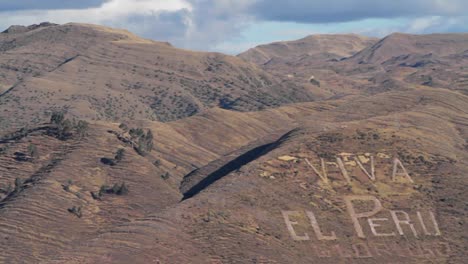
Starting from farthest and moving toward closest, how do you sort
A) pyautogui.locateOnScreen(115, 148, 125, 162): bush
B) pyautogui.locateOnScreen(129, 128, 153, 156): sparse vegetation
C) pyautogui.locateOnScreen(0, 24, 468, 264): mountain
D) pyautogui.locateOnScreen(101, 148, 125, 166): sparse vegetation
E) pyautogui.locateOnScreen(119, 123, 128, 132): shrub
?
pyautogui.locateOnScreen(119, 123, 128, 132): shrub
pyautogui.locateOnScreen(129, 128, 153, 156): sparse vegetation
pyautogui.locateOnScreen(115, 148, 125, 162): bush
pyautogui.locateOnScreen(101, 148, 125, 166): sparse vegetation
pyautogui.locateOnScreen(0, 24, 468, 264): mountain

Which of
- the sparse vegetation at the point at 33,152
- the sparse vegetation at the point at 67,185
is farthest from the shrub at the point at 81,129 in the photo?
the sparse vegetation at the point at 67,185

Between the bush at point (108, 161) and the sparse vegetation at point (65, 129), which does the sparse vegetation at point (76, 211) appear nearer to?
the bush at point (108, 161)

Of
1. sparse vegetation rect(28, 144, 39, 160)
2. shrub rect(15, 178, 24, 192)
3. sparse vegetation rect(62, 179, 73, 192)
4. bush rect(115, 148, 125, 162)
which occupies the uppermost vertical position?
sparse vegetation rect(28, 144, 39, 160)

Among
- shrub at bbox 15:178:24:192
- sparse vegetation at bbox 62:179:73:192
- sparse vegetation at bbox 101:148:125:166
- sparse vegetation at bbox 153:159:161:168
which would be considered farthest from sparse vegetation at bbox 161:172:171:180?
shrub at bbox 15:178:24:192

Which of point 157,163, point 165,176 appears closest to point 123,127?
point 157,163

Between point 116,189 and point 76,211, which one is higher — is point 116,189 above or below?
above

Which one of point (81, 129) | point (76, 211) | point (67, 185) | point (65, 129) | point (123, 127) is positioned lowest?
point (76, 211)

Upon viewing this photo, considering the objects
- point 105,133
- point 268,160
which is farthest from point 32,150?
point 268,160

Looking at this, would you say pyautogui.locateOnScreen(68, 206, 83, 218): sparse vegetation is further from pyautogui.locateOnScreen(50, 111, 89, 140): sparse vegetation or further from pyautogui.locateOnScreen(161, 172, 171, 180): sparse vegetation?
pyautogui.locateOnScreen(50, 111, 89, 140): sparse vegetation

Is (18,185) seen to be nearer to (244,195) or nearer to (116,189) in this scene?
(116,189)

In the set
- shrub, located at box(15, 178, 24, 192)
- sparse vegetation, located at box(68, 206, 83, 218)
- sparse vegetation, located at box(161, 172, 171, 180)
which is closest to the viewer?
sparse vegetation, located at box(68, 206, 83, 218)

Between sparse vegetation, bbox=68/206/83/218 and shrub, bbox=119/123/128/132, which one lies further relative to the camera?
shrub, bbox=119/123/128/132
